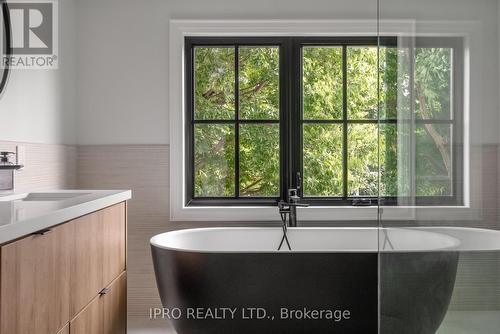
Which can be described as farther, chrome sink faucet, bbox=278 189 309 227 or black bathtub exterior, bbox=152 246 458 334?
chrome sink faucet, bbox=278 189 309 227

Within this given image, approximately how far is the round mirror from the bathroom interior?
0.04 ft

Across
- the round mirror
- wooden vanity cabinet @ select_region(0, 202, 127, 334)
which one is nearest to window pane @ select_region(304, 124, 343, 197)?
wooden vanity cabinet @ select_region(0, 202, 127, 334)

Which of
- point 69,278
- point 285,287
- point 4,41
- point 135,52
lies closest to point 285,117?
point 135,52

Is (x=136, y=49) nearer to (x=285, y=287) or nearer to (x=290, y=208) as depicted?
(x=290, y=208)

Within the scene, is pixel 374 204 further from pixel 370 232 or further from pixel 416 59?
pixel 416 59

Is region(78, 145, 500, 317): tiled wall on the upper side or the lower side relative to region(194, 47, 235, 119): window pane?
lower

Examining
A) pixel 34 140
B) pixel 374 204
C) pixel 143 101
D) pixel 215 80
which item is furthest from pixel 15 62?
pixel 374 204

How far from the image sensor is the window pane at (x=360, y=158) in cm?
335

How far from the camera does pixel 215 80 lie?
3.34 metres

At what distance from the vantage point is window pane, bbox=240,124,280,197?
132 inches

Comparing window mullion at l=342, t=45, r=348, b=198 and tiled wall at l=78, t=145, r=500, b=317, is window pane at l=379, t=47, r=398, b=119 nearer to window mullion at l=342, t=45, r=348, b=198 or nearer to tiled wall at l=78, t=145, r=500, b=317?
window mullion at l=342, t=45, r=348, b=198

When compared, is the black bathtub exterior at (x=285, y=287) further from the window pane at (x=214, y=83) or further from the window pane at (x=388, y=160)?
the window pane at (x=214, y=83)

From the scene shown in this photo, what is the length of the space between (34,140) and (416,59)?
A: 230 centimetres

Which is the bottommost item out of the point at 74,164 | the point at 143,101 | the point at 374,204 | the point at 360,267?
the point at 360,267
